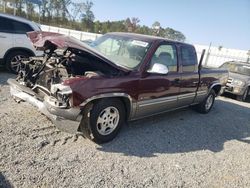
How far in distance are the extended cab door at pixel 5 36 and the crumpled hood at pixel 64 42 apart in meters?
3.68

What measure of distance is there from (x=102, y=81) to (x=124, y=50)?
1291 mm

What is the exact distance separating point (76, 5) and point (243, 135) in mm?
55221

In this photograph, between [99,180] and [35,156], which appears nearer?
[99,180]

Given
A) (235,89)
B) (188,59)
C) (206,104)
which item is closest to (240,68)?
(235,89)

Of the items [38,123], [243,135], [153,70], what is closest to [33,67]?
[38,123]

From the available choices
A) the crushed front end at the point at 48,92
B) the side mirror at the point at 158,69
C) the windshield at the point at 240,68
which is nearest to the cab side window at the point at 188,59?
the side mirror at the point at 158,69

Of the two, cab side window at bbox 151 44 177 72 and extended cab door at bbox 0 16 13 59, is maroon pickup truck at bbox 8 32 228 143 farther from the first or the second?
extended cab door at bbox 0 16 13 59

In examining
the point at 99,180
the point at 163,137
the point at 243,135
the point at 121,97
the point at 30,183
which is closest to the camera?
the point at 30,183

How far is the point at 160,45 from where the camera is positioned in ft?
17.0

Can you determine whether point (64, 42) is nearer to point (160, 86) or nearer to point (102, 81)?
point (102, 81)

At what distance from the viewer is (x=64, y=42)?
402 cm

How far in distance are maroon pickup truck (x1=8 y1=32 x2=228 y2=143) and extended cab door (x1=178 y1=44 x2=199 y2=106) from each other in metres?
0.02

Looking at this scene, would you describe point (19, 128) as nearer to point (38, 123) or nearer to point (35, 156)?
point (38, 123)

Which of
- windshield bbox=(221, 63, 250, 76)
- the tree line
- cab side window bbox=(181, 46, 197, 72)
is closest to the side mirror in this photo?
cab side window bbox=(181, 46, 197, 72)
